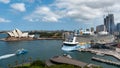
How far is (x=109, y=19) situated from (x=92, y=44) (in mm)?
66989

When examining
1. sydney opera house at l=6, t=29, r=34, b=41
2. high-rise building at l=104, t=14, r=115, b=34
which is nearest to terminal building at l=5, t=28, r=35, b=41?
sydney opera house at l=6, t=29, r=34, b=41

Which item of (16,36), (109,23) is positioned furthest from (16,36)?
(109,23)

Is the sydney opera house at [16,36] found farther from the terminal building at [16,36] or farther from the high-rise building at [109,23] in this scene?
the high-rise building at [109,23]

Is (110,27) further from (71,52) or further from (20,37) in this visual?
(71,52)

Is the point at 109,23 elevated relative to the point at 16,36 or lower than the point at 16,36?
elevated

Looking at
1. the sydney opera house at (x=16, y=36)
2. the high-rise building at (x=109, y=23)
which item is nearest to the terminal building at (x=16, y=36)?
the sydney opera house at (x=16, y=36)

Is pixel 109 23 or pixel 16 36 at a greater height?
pixel 109 23

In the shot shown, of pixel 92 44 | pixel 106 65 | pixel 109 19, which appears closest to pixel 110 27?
pixel 109 19

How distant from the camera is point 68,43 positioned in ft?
189

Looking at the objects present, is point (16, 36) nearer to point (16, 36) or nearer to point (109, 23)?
point (16, 36)

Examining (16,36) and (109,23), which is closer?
→ (16,36)

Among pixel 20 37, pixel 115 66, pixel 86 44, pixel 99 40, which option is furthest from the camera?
pixel 20 37

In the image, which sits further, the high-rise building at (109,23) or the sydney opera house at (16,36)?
the high-rise building at (109,23)

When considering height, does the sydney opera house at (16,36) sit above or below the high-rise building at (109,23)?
below
